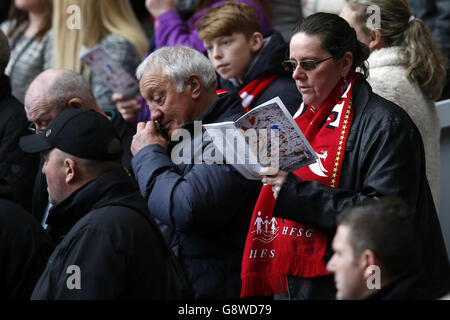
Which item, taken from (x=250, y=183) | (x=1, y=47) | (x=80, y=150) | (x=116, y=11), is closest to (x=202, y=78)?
(x=250, y=183)

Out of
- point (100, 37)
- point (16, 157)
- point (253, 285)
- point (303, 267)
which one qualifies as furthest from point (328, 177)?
point (100, 37)

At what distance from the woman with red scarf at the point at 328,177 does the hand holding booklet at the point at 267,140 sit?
72 mm

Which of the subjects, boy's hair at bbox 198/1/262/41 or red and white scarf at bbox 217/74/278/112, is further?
boy's hair at bbox 198/1/262/41

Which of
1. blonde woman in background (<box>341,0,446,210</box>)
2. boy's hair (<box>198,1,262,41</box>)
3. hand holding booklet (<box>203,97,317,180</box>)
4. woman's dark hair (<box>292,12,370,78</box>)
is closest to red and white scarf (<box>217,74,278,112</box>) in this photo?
boy's hair (<box>198,1,262,41</box>)

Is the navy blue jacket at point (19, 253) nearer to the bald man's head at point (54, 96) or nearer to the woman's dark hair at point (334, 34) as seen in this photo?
the bald man's head at point (54, 96)

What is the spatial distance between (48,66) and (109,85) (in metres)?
1.19

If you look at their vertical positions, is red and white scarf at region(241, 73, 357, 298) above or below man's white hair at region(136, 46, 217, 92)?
below

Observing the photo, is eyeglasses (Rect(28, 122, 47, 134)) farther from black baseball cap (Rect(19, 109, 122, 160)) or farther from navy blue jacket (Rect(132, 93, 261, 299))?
black baseball cap (Rect(19, 109, 122, 160))

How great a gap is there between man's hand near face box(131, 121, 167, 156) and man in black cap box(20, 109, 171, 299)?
60cm

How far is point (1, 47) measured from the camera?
5750 mm

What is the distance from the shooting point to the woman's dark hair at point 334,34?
13.5ft

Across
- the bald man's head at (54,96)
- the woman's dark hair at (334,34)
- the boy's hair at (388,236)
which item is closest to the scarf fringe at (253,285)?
the boy's hair at (388,236)

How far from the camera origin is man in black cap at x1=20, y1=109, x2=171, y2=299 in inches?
137

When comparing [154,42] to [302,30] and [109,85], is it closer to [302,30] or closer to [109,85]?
[109,85]
